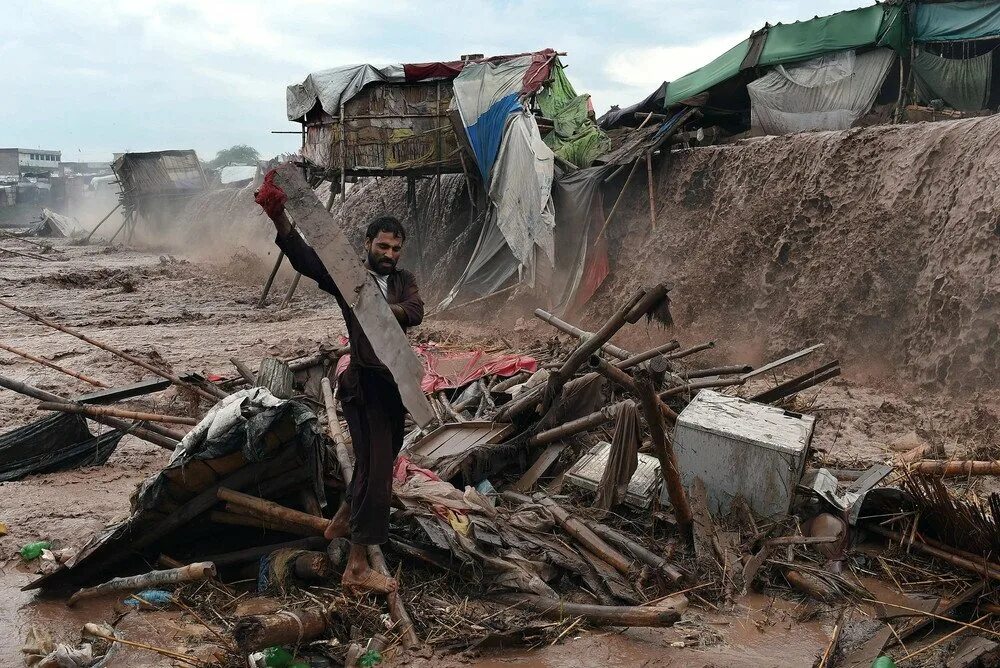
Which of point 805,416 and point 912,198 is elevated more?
point 912,198

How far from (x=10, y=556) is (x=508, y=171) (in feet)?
25.3

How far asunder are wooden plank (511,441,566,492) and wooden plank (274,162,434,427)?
73.6 inches

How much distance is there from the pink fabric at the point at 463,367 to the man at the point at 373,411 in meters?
2.62

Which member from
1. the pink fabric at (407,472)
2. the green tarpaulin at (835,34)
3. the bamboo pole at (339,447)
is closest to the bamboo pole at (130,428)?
the bamboo pole at (339,447)

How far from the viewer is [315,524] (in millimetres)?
3553

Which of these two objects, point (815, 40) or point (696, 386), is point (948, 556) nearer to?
point (696, 386)

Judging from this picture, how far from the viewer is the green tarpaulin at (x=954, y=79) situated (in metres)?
11.1

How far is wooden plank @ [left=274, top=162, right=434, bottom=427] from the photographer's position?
3.05m

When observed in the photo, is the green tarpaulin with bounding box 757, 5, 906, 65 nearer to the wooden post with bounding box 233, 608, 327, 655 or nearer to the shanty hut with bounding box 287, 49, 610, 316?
the shanty hut with bounding box 287, 49, 610, 316

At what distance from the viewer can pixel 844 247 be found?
25.2ft

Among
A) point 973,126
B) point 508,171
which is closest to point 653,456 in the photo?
point 973,126

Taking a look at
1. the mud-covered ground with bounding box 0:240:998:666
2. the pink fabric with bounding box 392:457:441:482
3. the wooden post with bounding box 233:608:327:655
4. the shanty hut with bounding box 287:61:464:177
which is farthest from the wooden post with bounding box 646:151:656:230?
the wooden post with bounding box 233:608:327:655

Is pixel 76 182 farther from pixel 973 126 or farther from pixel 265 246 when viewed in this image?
pixel 973 126

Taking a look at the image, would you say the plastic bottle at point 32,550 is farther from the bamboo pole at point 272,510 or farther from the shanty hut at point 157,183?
the shanty hut at point 157,183
